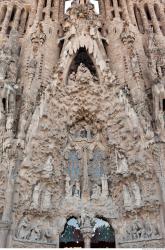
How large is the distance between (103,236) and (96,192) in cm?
149

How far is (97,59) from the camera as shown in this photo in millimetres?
12500

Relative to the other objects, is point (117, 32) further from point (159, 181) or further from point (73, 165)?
point (159, 181)

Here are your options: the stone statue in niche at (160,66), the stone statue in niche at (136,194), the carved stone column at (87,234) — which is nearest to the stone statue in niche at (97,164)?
the stone statue in niche at (136,194)

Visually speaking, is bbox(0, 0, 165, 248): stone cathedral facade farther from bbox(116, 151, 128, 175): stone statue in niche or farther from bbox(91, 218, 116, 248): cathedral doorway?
bbox(91, 218, 116, 248): cathedral doorway

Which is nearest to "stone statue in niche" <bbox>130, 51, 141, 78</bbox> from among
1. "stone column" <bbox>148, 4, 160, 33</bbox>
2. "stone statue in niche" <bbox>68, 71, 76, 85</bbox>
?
"stone statue in niche" <bbox>68, 71, 76, 85</bbox>

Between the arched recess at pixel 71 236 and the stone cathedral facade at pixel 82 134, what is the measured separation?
29 cm

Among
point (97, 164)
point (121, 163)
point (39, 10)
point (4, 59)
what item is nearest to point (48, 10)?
point (39, 10)

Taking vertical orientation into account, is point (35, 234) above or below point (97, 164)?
below

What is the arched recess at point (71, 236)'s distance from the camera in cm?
963

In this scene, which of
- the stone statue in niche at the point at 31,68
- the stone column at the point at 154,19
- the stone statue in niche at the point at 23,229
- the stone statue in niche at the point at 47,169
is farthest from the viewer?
the stone column at the point at 154,19

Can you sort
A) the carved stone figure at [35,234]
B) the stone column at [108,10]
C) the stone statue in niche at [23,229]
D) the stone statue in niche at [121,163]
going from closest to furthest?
the stone statue in niche at [23,229] → the carved stone figure at [35,234] → the stone statue in niche at [121,163] → the stone column at [108,10]

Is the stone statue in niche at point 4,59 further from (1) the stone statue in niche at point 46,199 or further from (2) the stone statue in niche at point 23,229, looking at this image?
(2) the stone statue in niche at point 23,229

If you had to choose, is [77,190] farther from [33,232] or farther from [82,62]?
[82,62]

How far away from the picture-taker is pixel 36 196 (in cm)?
924
